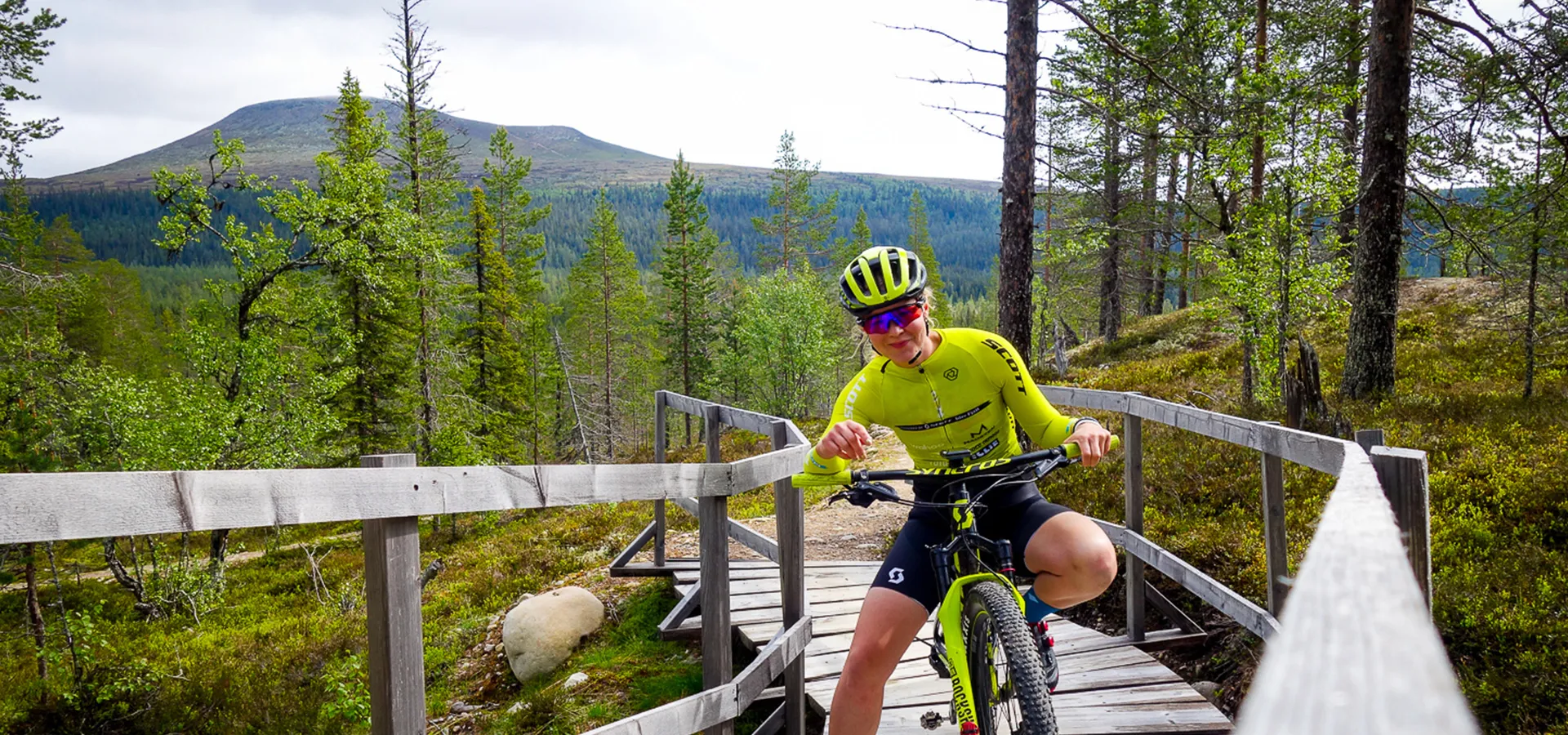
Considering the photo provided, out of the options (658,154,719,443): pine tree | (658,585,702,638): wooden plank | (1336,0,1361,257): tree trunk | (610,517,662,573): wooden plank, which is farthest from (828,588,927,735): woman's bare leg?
(658,154,719,443): pine tree

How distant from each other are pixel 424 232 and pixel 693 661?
1808cm

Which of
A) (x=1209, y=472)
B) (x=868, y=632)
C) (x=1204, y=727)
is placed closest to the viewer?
(x=868, y=632)

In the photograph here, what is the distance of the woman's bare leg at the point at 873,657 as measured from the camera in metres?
3.32

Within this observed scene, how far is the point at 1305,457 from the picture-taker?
3555 mm

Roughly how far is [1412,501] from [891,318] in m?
1.92

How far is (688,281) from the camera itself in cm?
4272

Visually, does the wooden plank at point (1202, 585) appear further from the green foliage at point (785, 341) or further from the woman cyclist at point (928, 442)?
the green foliage at point (785, 341)

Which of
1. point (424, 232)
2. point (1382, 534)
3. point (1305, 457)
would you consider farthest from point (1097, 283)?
point (1382, 534)

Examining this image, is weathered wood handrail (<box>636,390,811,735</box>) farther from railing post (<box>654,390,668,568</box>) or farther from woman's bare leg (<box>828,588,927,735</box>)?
railing post (<box>654,390,668,568</box>)

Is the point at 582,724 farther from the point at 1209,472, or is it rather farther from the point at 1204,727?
the point at 1209,472

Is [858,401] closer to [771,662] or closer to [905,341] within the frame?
[905,341]

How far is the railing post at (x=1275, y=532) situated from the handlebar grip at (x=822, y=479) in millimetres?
2250

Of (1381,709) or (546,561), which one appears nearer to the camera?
(1381,709)

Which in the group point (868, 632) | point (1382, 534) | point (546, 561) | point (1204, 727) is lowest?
point (546, 561)
